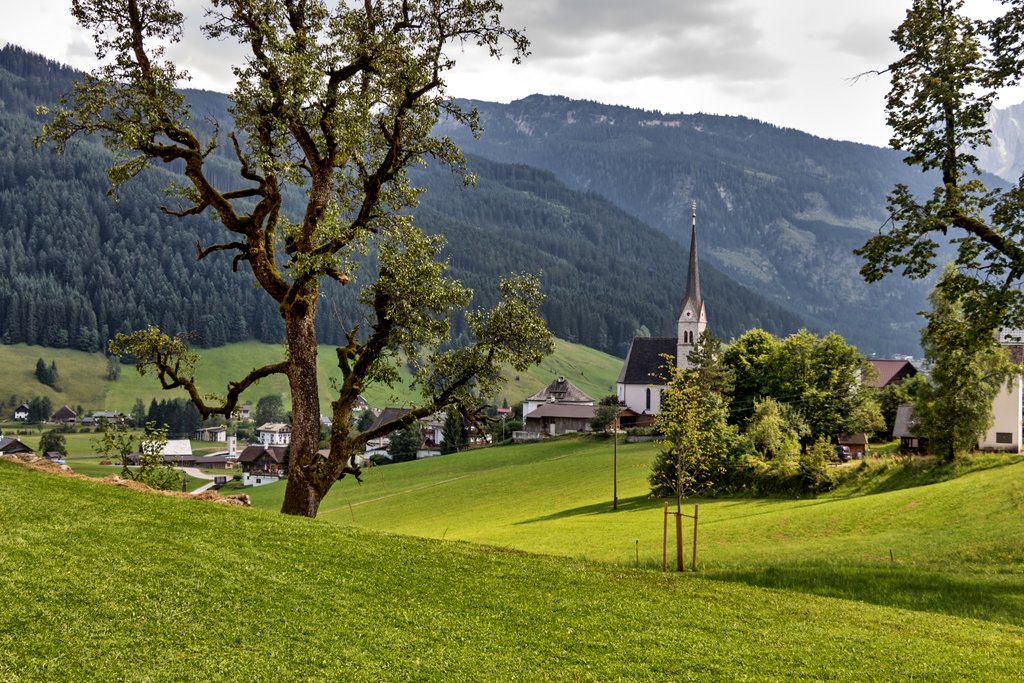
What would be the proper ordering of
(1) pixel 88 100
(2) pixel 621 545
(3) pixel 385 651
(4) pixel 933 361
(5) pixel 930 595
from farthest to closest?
1. (4) pixel 933 361
2. (2) pixel 621 545
3. (5) pixel 930 595
4. (1) pixel 88 100
5. (3) pixel 385 651

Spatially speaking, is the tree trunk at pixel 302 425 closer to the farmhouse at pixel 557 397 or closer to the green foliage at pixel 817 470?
the green foliage at pixel 817 470

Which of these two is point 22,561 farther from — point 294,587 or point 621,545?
point 621,545

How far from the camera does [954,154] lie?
25.3m

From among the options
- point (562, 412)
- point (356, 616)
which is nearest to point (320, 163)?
point (356, 616)

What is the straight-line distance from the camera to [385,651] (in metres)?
13.5

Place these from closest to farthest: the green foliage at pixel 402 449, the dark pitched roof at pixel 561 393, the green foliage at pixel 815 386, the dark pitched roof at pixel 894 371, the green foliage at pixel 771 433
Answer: the green foliage at pixel 771 433
the green foliage at pixel 815 386
the dark pitched roof at pixel 894 371
the green foliage at pixel 402 449
the dark pitched roof at pixel 561 393

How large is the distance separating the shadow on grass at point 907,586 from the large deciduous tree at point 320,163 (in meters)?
10.1

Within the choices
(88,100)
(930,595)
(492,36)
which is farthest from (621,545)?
(88,100)

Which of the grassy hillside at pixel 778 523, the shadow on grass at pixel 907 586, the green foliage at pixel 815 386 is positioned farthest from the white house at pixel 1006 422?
the shadow on grass at pixel 907 586

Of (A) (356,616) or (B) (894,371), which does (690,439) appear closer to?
(A) (356,616)

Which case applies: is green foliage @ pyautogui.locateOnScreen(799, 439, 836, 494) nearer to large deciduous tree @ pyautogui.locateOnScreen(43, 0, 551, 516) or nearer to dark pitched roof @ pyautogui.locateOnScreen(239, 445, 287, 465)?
large deciduous tree @ pyautogui.locateOnScreen(43, 0, 551, 516)

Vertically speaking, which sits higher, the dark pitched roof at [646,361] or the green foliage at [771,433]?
the dark pitched roof at [646,361]

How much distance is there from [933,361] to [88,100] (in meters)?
60.4

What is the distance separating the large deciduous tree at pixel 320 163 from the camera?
75.6 ft
